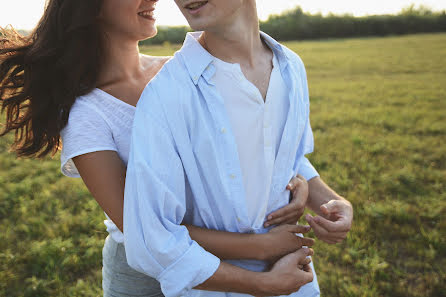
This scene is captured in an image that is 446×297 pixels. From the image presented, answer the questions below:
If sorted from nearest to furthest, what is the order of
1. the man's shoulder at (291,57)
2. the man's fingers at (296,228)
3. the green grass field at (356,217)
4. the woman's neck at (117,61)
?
1. the man's fingers at (296,228)
2. the man's shoulder at (291,57)
3. the woman's neck at (117,61)
4. the green grass field at (356,217)

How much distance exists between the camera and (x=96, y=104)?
1712 millimetres

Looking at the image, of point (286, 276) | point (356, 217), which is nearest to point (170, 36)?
point (356, 217)

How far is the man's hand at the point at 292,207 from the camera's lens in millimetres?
1609

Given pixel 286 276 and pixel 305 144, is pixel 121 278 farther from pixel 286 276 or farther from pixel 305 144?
pixel 305 144

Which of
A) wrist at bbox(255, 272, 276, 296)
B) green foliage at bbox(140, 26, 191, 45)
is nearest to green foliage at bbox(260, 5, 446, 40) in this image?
green foliage at bbox(140, 26, 191, 45)

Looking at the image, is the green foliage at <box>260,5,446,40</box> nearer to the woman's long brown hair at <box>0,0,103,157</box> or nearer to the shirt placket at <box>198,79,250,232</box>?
the woman's long brown hair at <box>0,0,103,157</box>

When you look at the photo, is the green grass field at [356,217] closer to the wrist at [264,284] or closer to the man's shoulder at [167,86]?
the wrist at [264,284]

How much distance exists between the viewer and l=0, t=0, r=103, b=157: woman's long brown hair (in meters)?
1.74

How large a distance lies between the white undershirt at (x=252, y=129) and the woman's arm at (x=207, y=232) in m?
0.10

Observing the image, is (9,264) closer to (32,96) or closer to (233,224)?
(32,96)

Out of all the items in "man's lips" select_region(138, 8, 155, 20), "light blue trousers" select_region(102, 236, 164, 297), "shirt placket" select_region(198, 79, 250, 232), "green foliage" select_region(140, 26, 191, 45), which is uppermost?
"green foliage" select_region(140, 26, 191, 45)

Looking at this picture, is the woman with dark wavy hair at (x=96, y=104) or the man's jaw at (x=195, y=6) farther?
the woman with dark wavy hair at (x=96, y=104)

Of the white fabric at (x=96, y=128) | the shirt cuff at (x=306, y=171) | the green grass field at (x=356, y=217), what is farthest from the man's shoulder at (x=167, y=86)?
the green grass field at (x=356, y=217)

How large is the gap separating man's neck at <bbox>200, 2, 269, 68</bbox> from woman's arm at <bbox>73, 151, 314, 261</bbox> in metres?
0.63
